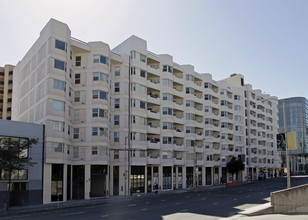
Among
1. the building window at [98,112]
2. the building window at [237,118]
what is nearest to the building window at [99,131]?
the building window at [98,112]

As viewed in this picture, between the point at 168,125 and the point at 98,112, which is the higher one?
the point at 98,112

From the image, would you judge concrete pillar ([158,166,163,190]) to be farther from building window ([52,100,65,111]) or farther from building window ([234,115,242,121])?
building window ([234,115,242,121])

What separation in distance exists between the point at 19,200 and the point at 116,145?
59.1 feet

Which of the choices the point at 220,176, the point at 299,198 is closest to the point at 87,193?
the point at 299,198

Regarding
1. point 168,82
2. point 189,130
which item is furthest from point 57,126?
point 189,130

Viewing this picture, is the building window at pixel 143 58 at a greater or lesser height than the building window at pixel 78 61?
greater

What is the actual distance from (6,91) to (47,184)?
246 feet

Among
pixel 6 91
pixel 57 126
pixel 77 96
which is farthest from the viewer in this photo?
pixel 6 91

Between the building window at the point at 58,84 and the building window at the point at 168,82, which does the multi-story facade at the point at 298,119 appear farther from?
the building window at the point at 58,84

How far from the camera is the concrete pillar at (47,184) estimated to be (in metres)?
41.7

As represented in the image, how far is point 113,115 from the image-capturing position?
55469 millimetres

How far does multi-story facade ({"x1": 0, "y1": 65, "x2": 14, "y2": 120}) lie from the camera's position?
105000 mm

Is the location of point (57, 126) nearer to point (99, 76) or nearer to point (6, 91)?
point (99, 76)

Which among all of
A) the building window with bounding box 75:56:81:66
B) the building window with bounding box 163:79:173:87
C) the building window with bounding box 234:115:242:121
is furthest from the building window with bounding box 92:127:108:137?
the building window with bounding box 234:115:242:121
